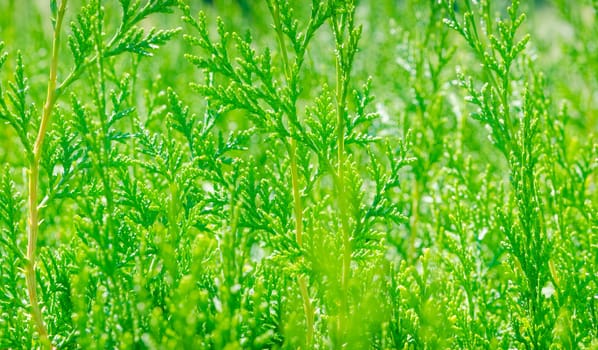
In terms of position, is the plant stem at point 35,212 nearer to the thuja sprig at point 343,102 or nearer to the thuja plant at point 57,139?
the thuja plant at point 57,139

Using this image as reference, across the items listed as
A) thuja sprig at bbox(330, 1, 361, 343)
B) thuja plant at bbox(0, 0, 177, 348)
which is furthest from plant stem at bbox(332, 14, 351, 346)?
thuja plant at bbox(0, 0, 177, 348)

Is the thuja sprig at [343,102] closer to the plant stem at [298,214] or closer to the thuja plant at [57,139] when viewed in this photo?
the plant stem at [298,214]

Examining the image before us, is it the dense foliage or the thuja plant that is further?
the thuja plant

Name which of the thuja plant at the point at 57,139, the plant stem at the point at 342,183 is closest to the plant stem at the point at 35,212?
the thuja plant at the point at 57,139

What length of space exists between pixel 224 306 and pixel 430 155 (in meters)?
1.41

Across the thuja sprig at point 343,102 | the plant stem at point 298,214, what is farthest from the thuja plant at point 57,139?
the thuja sprig at point 343,102

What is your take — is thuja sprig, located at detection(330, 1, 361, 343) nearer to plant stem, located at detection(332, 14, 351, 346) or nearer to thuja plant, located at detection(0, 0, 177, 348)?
plant stem, located at detection(332, 14, 351, 346)

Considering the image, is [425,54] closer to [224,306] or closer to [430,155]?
[430,155]

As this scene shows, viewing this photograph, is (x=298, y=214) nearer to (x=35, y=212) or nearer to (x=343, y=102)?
(x=343, y=102)

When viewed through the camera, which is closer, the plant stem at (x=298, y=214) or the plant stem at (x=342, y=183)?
the plant stem at (x=342, y=183)

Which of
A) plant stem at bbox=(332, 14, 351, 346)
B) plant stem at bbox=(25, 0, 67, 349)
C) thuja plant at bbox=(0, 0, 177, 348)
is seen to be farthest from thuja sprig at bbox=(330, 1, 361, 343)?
plant stem at bbox=(25, 0, 67, 349)

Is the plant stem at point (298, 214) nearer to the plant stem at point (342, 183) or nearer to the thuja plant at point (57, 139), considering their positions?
the plant stem at point (342, 183)

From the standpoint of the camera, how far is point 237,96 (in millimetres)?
1470

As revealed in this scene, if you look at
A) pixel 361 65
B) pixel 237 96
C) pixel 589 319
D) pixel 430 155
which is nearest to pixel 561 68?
pixel 361 65
